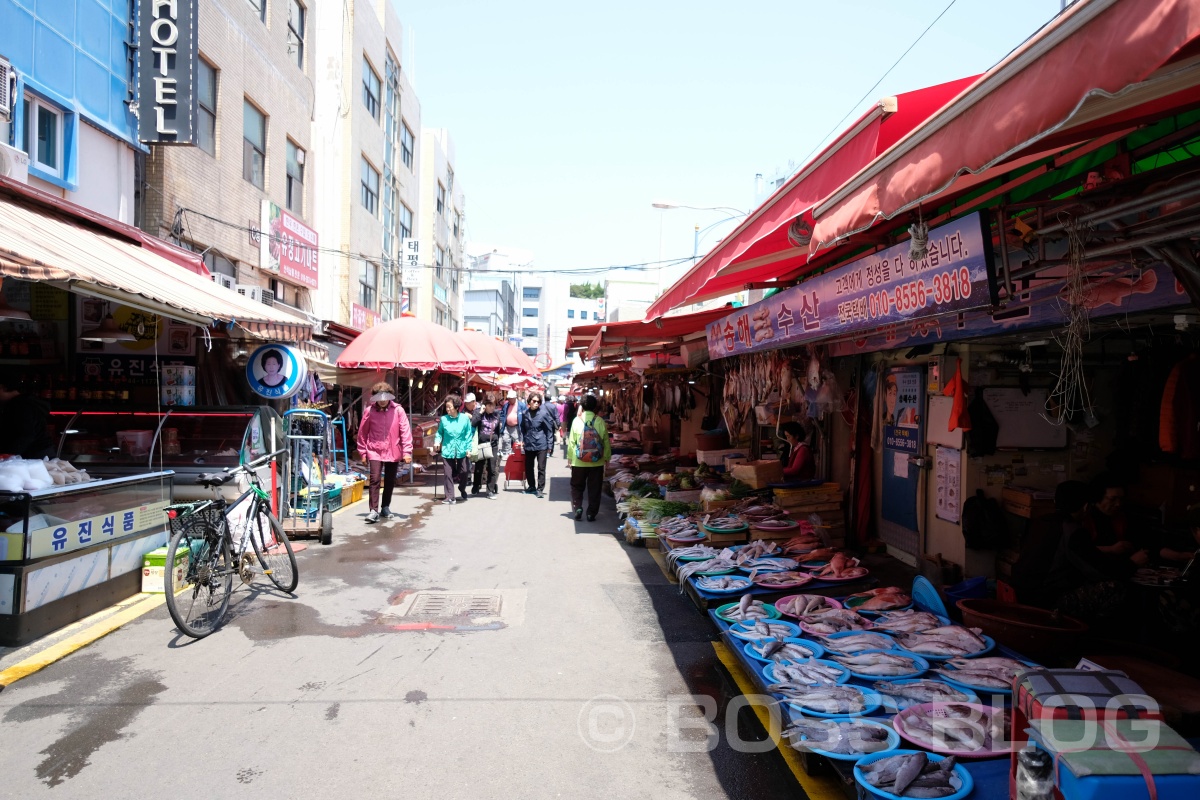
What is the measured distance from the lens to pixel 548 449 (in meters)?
15.9

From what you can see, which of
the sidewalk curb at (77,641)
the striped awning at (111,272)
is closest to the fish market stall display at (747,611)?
the sidewalk curb at (77,641)

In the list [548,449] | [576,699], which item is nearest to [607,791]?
[576,699]

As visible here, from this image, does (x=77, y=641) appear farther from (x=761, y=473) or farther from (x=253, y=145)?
(x=253, y=145)

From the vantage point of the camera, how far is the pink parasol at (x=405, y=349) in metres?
13.6

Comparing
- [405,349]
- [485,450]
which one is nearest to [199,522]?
[405,349]

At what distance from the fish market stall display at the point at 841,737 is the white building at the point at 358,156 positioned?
21229 millimetres

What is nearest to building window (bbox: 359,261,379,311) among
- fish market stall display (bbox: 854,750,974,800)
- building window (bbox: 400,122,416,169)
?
building window (bbox: 400,122,416,169)

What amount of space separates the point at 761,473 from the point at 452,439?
21.1ft

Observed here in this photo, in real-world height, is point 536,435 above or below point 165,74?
below

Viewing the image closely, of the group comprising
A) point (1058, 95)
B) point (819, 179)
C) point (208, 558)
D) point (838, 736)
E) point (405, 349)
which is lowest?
point (838, 736)

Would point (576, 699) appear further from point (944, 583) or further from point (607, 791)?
point (944, 583)

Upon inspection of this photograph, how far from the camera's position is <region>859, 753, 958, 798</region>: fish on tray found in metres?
3.33

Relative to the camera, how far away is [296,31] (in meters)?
19.9

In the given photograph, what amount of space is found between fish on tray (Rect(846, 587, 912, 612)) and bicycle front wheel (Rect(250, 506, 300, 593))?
17.1ft
